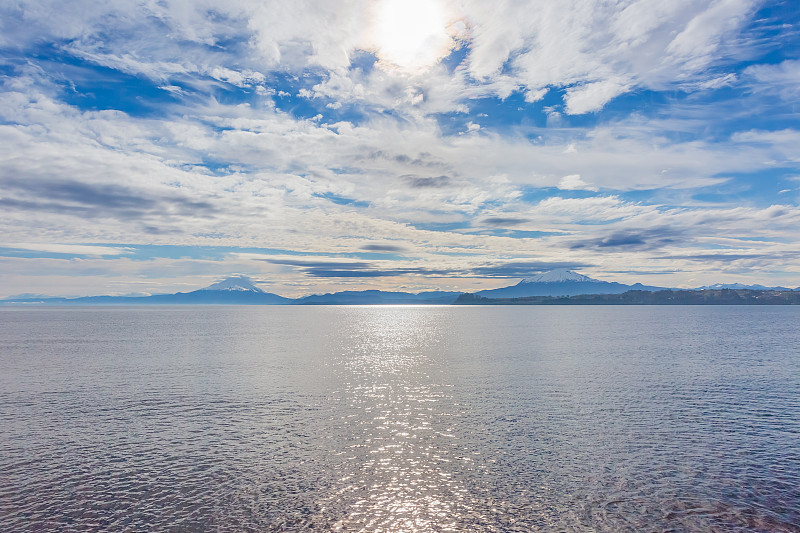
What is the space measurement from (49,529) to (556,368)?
71.5 metres

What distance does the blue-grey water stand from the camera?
84.9ft

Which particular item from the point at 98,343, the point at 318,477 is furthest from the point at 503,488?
the point at 98,343

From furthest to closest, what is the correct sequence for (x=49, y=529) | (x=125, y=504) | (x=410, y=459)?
(x=410, y=459) → (x=125, y=504) → (x=49, y=529)

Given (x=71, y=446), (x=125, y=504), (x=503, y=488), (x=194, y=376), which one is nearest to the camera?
(x=125, y=504)

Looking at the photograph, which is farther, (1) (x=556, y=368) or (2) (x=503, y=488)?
(1) (x=556, y=368)

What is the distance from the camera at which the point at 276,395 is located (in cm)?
5641

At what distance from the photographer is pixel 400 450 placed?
35656 millimetres

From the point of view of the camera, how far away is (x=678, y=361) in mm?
87125

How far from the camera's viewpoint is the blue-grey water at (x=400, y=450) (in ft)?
84.9

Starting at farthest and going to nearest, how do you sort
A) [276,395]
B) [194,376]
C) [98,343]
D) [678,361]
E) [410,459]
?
[98,343] < [678,361] < [194,376] < [276,395] < [410,459]

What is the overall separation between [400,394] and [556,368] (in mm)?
34755

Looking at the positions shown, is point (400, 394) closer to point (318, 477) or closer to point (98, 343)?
point (318, 477)

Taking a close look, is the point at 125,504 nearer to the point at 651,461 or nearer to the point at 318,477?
the point at 318,477

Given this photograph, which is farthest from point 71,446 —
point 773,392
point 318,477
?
point 773,392
